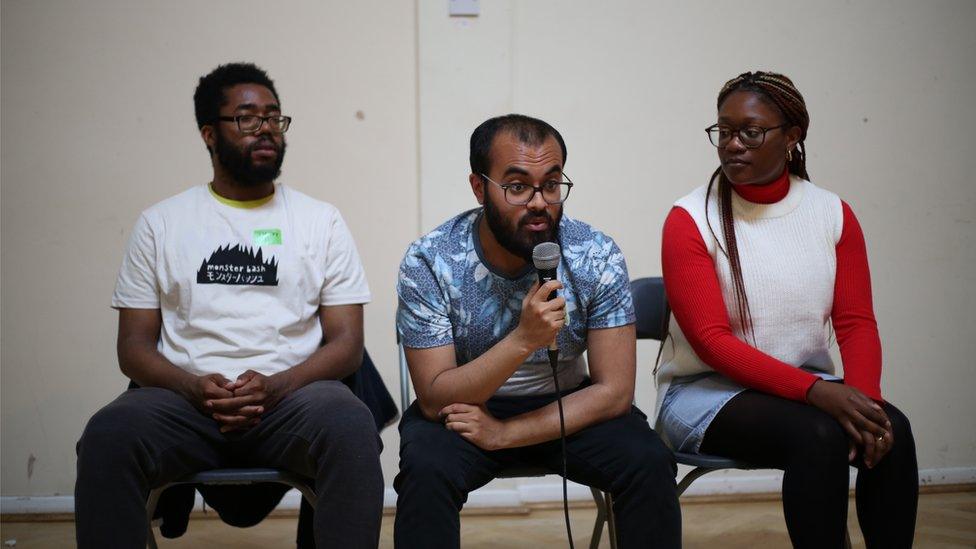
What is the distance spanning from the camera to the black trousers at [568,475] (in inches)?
76.9

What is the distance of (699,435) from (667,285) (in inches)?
16.3

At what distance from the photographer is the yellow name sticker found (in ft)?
8.25

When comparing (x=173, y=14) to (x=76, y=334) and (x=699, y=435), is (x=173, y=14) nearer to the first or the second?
(x=76, y=334)

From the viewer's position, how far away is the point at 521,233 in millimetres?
2135

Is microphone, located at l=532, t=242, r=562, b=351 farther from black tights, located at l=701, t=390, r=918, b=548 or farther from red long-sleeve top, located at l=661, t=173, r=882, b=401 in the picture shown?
black tights, located at l=701, t=390, r=918, b=548

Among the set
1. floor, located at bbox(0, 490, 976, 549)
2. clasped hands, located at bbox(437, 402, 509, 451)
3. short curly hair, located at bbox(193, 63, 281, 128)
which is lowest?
floor, located at bbox(0, 490, 976, 549)

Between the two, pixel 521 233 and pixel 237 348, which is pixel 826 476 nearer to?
pixel 521 233

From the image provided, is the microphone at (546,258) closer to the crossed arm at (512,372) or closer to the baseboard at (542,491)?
the crossed arm at (512,372)

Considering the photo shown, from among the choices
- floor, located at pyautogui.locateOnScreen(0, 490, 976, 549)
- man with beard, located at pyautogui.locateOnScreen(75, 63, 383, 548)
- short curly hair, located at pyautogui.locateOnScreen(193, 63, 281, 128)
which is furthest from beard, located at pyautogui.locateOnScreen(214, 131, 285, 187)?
floor, located at pyautogui.locateOnScreen(0, 490, 976, 549)

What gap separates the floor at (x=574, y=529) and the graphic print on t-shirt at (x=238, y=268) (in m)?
1.21

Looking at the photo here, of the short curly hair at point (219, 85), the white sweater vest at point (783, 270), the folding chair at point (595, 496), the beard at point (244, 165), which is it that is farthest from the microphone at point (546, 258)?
the short curly hair at point (219, 85)

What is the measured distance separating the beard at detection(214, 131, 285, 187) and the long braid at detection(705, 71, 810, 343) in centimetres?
124

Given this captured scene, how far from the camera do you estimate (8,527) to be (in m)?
3.46

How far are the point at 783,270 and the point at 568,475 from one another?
31.6 inches
